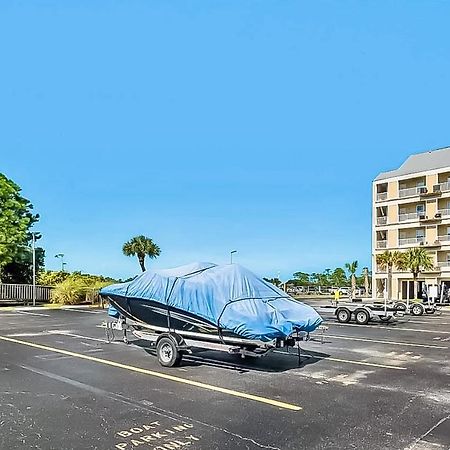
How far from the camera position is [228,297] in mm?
10508

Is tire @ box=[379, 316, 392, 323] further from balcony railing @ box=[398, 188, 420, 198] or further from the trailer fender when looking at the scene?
balcony railing @ box=[398, 188, 420, 198]

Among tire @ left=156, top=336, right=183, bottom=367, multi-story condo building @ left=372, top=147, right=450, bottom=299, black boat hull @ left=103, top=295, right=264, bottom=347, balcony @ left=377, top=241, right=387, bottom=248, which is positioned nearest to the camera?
black boat hull @ left=103, top=295, right=264, bottom=347

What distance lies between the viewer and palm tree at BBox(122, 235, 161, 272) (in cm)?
5331

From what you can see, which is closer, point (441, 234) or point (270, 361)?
point (270, 361)

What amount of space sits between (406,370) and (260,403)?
4.44m

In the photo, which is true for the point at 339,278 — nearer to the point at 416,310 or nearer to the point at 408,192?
the point at 408,192

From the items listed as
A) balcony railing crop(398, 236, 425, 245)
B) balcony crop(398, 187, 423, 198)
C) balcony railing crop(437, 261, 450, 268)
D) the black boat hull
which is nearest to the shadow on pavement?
the black boat hull

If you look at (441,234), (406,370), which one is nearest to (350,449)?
(406,370)

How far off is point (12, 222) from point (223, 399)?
34844mm

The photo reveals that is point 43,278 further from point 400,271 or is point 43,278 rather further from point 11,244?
point 400,271

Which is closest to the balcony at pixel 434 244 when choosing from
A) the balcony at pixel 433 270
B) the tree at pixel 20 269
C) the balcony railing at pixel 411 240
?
the balcony railing at pixel 411 240

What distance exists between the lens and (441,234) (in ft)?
169

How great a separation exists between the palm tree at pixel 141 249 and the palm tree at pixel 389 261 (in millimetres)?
22798

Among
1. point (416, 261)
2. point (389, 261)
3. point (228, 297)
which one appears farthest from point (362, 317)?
point (389, 261)
